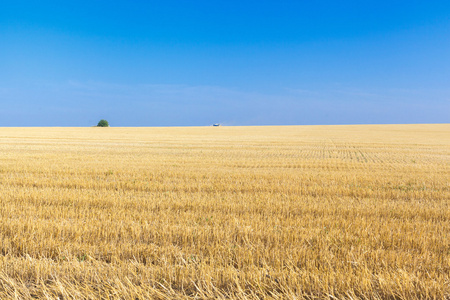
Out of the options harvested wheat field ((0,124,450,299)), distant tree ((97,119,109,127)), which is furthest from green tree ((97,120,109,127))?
harvested wheat field ((0,124,450,299))

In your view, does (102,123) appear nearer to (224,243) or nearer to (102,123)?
(102,123)

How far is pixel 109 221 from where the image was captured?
251 inches

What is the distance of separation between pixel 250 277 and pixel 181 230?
2132mm

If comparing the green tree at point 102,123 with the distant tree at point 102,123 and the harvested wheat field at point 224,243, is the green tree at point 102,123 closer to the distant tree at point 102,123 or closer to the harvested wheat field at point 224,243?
the distant tree at point 102,123

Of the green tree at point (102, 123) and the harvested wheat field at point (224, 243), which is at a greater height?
the green tree at point (102, 123)

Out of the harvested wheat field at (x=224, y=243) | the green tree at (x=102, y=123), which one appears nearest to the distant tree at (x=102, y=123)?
the green tree at (x=102, y=123)

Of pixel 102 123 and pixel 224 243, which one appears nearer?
pixel 224 243

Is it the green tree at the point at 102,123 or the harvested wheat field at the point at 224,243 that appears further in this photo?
the green tree at the point at 102,123

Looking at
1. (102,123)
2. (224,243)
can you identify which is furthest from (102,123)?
(224,243)

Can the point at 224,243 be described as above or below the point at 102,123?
below

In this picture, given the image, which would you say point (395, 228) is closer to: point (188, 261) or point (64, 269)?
point (188, 261)

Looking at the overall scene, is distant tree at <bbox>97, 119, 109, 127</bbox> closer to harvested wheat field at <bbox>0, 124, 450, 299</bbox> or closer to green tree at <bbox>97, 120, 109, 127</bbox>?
green tree at <bbox>97, 120, 109, 127</bbox>

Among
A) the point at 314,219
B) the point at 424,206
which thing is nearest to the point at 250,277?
the point at 314,219

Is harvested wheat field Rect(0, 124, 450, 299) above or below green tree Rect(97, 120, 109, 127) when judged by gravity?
below
